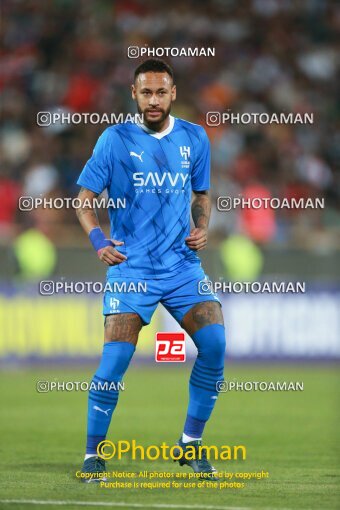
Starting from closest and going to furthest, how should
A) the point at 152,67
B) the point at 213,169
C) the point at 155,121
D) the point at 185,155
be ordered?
the point at 152,67 → the point at 155,121 → the point at 185,155 → the point at 213,169

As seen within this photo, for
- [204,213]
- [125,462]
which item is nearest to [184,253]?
[204,213]

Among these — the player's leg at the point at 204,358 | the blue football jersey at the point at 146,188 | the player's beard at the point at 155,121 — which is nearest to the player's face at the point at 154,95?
the player's beard at the point at 155,121

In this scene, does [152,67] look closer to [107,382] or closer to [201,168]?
[201,168]

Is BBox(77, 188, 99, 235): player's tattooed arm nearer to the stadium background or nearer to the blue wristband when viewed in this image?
the blue wristband

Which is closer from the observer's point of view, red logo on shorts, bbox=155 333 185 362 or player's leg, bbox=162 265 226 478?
player's leg, bbox=162 265 226 478

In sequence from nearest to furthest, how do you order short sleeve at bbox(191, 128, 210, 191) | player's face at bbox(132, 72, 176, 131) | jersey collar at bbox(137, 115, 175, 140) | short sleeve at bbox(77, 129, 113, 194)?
player's face at bbox(132, 72, 176, 131) < short sleeve at bbox(77, 129, 113, 194) < jersey collar at bbox(137, 115, 175, 140) < short sleeve at bbox(191, 128, 210, 191)

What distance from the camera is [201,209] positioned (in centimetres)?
742

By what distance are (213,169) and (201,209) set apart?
891 cm

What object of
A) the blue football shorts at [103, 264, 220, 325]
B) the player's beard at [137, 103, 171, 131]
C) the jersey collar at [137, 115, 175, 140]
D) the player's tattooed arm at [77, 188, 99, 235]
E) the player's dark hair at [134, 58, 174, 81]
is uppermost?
the player's dark hair at [134, 58, 174, 81]

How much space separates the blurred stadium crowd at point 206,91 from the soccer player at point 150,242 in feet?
24.5

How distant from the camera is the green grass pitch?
6676mm

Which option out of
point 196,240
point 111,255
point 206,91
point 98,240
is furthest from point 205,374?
point 206,91

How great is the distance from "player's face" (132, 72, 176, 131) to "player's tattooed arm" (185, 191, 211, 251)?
58cm

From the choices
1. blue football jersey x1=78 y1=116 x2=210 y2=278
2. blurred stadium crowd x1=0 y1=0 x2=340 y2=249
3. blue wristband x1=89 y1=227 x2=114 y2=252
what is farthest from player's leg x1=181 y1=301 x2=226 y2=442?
blurred stadium crowd x1=0 y1=0 x2=340 y2=249
